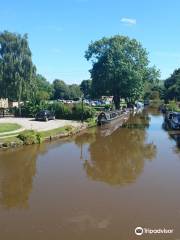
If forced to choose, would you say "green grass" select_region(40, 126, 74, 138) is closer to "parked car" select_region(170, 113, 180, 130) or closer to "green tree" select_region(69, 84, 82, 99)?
"parked car" select_region(170, 113, 180, 130)

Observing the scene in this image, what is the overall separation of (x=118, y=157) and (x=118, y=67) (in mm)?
45073

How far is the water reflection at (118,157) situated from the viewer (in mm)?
21594

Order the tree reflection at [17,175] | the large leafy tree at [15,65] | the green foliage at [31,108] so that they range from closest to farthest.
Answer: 1. the tree reflection at [17,175]
2. the green foliage at [31,108]
3. the large leafy tree at [15,65]

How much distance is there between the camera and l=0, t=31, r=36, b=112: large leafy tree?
6050 cm

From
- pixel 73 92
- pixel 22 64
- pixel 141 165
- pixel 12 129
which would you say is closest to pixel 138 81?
pixel 22 64

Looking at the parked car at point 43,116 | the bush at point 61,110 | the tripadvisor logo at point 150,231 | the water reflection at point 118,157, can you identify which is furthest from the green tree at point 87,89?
the tripadvisor logo at point 150,231

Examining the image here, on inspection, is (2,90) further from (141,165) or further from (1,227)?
(1,227)

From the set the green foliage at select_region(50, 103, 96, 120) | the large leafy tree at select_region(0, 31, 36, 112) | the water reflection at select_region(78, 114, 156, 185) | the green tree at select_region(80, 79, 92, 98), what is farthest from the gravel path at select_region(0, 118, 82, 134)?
the green tree at select_region(80, 79, 92, 98)

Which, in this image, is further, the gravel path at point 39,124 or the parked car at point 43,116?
the parked car at point 43,116

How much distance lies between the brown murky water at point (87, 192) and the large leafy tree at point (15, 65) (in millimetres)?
31409

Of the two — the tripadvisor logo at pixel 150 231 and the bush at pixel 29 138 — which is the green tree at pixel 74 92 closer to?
the bush at pixel 29 138

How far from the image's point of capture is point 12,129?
37656mm

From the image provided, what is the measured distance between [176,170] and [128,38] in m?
56.7

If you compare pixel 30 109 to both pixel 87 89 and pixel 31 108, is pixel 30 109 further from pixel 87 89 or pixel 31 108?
pixel 87 89
